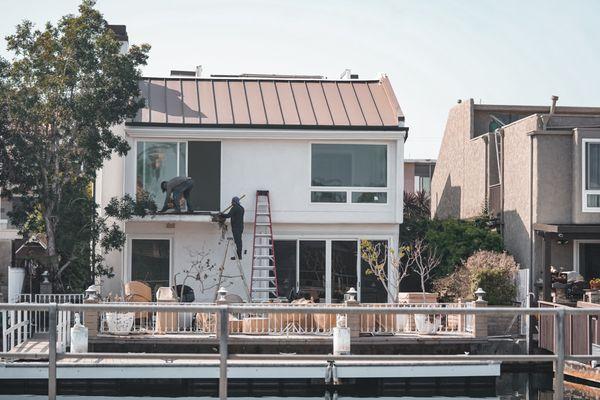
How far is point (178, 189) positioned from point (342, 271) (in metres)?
4.91

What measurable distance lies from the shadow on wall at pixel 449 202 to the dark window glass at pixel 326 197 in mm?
7930

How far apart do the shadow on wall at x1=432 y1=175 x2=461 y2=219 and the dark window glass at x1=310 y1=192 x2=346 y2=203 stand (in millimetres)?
7930

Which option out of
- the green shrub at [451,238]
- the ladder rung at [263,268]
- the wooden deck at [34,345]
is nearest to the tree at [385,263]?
the green shrub at [451,238]

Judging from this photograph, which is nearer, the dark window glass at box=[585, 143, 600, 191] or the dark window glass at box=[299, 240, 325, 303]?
the dark window glass at box=[585, 143, 600, 191]

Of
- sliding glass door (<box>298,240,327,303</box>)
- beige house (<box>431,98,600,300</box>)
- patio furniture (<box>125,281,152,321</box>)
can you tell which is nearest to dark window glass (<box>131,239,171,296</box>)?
patio furniture (<box>125,281,152,321</box>)

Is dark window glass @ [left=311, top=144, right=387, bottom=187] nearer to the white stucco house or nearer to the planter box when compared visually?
the white stucco house

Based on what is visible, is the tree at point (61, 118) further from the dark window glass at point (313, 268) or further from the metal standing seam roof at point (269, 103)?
the dark window glass at point (313, 268)

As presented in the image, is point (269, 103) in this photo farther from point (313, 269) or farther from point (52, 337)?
point (52, 337)

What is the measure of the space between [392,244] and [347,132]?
10.7 ft

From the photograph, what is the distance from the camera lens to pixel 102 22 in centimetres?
2511

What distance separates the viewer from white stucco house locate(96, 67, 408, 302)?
2716 cm

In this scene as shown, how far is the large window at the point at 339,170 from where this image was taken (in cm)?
2762

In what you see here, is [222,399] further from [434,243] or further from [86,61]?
[434,243]

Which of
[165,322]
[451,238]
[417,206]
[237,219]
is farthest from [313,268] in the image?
[417,206]
